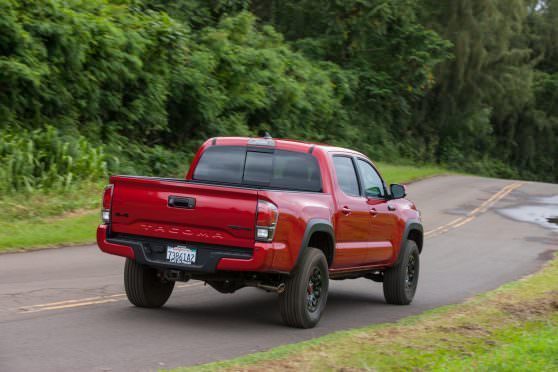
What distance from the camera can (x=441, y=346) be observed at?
822 centimetres

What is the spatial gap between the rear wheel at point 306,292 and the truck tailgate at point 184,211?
0.79m

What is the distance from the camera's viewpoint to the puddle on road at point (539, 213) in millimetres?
25672

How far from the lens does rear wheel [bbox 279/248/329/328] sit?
9.13 meters

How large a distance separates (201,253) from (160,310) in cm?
151

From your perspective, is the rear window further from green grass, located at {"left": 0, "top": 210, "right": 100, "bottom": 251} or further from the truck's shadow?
green grass, located at {"left": 0, "top": 210, "right": 100, "bottom": 251}

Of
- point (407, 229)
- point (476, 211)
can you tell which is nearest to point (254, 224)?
point (407, 229)

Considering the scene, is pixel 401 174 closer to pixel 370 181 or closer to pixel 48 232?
pixel 48 232

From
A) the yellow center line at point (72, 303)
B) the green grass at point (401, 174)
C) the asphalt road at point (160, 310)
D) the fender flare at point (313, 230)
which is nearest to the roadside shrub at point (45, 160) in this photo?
the asphalt road at point (160, 310)

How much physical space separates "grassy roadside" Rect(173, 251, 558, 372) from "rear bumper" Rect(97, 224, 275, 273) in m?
0.92

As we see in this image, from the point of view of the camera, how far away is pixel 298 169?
10234mm

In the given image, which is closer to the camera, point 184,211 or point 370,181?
point 184,211

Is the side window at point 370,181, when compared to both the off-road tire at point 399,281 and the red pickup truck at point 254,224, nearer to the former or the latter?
the red pickup truck at point 254,224

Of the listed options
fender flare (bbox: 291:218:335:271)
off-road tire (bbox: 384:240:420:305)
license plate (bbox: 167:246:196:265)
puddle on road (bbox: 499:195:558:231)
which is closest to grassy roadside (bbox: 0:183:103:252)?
license plate (bbox: 167:246:196:265)

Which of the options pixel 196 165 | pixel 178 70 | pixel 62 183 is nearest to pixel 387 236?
pixel 196 165
